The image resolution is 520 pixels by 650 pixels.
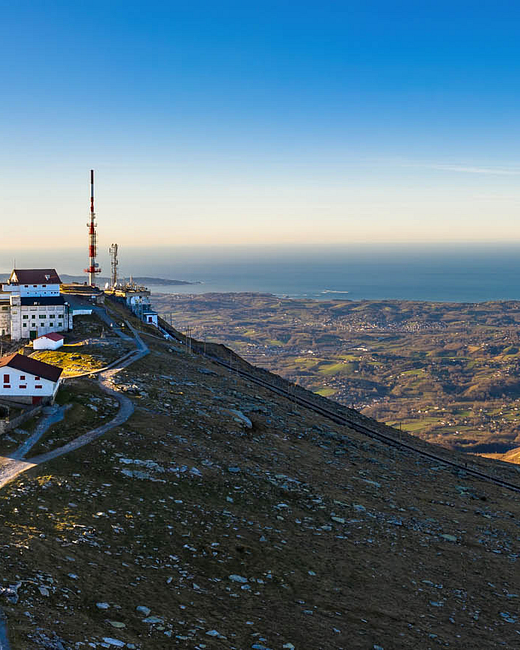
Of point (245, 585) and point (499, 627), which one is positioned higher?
point (245, 585)

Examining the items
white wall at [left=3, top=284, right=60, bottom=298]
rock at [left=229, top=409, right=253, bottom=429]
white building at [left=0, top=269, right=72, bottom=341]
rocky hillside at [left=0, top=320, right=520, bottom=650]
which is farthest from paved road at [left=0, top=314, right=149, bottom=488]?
white wall at [left=3, top=284, right=60, bottom=298]

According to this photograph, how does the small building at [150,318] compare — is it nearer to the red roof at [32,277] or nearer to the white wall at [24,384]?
the red roof at [32,277]

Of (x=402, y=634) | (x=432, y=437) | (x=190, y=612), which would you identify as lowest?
(x=432, y=437)

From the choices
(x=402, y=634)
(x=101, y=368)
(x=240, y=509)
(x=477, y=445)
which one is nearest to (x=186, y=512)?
(x=240, y=509)

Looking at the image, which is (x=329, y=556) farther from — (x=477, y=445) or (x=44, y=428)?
(x=477, y=445)

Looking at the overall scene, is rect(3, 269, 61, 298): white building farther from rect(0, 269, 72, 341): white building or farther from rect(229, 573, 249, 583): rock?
rect(229, 573, 249, 583): rock
